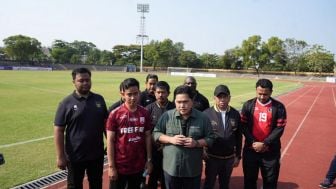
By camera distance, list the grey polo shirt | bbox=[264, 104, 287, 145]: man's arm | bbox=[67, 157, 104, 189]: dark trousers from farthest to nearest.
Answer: bbox=[264, 104, 287, 145]: man's arm → bbox=[67, 157, 104, 189]: dark trousers → the grey polo shirt

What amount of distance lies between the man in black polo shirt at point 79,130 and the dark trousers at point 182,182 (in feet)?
3.33

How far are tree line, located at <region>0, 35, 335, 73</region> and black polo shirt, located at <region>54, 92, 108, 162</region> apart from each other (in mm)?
77221

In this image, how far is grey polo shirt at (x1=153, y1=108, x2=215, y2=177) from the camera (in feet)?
11.4

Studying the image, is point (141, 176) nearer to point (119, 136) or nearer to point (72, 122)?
point (119, 136)

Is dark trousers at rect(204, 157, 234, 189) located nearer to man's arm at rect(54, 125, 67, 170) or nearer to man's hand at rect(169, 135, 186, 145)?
man's hand at rect(169, 135, 186, 145)

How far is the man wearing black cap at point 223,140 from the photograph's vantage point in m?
4.40

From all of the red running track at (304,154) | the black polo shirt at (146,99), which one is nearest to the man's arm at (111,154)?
the red running track at (304,154)

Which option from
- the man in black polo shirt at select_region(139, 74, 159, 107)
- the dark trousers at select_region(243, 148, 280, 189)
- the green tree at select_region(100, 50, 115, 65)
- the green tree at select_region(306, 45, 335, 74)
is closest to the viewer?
the dark trousers at select_region(243, 148, 280, 189)

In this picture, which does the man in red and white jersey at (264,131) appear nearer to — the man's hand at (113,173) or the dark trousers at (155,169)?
the dark trousers at (155,169)

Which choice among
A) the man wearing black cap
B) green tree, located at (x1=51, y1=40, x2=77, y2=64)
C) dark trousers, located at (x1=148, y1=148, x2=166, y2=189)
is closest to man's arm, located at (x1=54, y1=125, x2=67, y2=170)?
dark trousers, located at (x1=148, y1=148, x2=166, y2=189)

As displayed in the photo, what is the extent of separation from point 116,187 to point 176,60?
94.2 m

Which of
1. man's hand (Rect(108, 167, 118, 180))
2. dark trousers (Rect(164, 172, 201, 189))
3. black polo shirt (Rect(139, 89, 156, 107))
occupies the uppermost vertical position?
black polo shirt (Rect(139, 89, 156, 107))

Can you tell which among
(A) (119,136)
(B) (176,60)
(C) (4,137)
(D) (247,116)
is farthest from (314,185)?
(B) (176,60)

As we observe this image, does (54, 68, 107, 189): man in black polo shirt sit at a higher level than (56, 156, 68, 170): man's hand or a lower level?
higher
